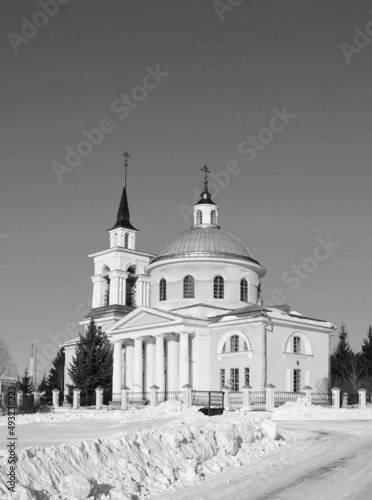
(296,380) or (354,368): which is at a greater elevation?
(354,368)

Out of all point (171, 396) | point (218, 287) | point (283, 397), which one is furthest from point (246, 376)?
point (218, 287)

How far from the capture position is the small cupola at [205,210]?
2093 inches

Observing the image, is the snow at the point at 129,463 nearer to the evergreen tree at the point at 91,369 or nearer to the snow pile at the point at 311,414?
the snow pile at the point at 311,414

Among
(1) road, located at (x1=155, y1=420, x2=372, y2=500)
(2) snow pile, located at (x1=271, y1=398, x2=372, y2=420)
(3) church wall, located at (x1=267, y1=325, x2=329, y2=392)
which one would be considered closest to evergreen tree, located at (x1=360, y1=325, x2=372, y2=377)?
(3) church wall, located at (x1=267, y1=325, x2=329, y2=392)

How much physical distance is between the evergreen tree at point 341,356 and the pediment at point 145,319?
18348 millimetres

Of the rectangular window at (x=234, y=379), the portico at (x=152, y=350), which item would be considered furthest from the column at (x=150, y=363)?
the rectangular window at (x=234, y=379)

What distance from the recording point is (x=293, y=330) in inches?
1727

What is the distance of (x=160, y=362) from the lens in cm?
4469

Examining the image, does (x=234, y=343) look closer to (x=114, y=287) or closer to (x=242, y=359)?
(x=242, y=359)

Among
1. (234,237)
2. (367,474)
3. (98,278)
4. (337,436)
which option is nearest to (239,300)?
(234,237)

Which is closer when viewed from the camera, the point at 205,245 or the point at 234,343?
the point at 234,343

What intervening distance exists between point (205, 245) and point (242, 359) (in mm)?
9882

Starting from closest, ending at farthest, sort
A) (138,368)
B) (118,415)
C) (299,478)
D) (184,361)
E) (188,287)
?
(299,478)
(118,415)
(184,361)
(138,368)
(188,287)

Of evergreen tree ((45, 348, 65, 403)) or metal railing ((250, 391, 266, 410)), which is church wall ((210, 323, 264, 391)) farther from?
evergreen tree ((45, 348, 65, 403))
